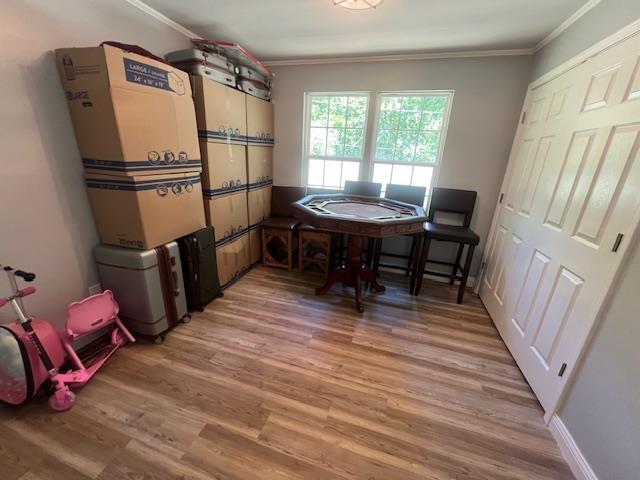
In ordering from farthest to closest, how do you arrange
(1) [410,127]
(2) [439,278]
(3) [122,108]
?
(2) [439,278] < (1) [410,127] < (3) [122,108]

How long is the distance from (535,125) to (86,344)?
3.86 m

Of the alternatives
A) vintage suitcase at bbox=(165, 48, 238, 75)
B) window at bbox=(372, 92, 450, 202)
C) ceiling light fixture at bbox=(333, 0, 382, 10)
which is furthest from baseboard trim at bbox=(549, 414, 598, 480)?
vintage suitcase at bbox=(165, 48, 238, 75)

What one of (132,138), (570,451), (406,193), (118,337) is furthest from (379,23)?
(118,337)

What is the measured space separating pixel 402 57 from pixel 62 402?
3765mm

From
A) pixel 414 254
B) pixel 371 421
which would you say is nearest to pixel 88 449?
pixel 371 421

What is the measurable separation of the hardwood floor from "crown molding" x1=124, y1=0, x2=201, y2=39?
2458 mm

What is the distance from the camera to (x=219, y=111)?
2.24 meters

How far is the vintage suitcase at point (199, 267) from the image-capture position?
2031mm

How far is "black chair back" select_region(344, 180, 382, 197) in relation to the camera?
301cm

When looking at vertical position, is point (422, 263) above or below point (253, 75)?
below

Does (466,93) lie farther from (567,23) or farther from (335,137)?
(335,137)

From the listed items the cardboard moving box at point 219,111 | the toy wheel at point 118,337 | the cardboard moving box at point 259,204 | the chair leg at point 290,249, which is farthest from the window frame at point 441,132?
the toy wheel at point 118,337

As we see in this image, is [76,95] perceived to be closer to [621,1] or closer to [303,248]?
[303,248]

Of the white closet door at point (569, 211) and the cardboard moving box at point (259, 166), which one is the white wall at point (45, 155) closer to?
the cardboard moving box at point (259, 166)
